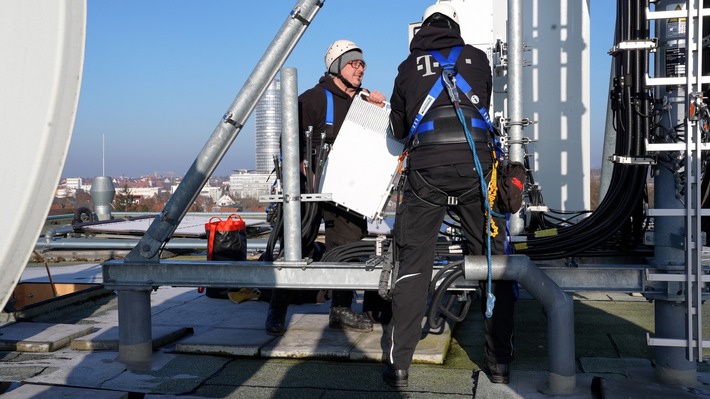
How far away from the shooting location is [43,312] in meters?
5.83

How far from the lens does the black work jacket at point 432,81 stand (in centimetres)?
383

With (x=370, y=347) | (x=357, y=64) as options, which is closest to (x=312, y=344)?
(x=370, y=347)

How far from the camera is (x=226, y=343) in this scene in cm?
468

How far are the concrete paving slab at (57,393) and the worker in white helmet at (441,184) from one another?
4.91 feet

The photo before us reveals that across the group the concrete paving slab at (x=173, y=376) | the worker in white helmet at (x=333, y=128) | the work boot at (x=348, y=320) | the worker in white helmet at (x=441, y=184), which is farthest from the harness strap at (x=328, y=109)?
the concrete paving slab at (x=173, y=376)

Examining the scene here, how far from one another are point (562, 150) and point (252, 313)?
3.16m

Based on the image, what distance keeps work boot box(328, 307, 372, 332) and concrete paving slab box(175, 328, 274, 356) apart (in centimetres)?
52

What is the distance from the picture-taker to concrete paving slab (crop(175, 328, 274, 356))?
4.57 metres

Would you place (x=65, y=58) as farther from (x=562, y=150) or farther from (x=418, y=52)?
(x=562, y=150)

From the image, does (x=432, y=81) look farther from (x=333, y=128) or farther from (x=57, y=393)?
(x=57, y=393)

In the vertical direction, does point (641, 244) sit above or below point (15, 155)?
below

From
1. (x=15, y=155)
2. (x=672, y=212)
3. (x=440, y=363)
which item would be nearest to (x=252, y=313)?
(x=440, y=363)

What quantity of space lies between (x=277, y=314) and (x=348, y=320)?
20.3 inches

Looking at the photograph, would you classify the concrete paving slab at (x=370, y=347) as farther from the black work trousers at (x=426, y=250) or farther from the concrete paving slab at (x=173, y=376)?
the concrete paving slab at (x=173, y=376)
